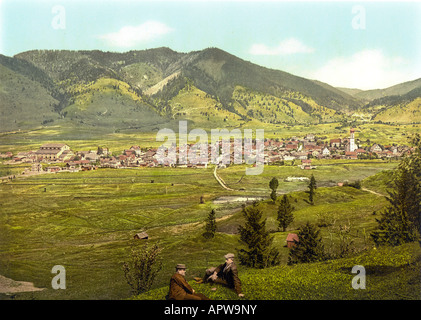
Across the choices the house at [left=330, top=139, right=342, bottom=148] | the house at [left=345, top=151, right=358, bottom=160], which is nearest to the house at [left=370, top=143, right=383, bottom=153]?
the house at [left=345, top=151, right=358, bottom=160]

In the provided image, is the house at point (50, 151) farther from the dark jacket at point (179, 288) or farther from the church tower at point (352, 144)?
the church tower at point (352, 144)

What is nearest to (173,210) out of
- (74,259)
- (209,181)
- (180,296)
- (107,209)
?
(107,209)

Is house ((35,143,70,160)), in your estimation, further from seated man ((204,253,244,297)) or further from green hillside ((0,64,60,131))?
green hillside ((0,64,60,131))

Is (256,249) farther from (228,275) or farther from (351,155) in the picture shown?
(351,155)

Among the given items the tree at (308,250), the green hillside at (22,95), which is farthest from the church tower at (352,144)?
the green hillside at (22,95)
